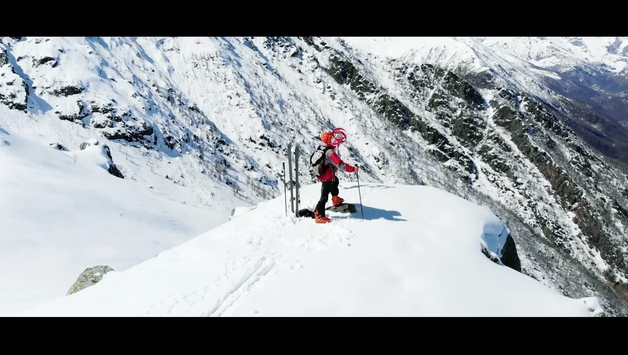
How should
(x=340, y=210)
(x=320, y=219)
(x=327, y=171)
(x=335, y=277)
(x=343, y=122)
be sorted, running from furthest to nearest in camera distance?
(x=343, y=122)
(x=340, y=210)
(x=327, y=171)
(x=320, y=219)
(x=335, y=277)

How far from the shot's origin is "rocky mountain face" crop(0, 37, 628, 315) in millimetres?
64438

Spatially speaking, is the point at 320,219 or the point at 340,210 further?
the point at 340,210

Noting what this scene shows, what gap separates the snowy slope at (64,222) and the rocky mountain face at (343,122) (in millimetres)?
26005

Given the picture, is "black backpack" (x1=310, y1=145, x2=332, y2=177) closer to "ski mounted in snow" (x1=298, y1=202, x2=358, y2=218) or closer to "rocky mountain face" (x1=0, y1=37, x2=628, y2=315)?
"ski mounted in snow" (x1=298, y1=202, x2=358, y2=218)

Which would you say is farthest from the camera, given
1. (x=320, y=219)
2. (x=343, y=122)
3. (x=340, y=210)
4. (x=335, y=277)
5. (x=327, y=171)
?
(x=343, y=122)

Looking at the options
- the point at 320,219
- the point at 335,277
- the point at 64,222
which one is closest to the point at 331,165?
the point at 320,219

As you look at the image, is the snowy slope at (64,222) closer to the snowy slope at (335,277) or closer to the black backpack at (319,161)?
the snowy slope at (335,277)

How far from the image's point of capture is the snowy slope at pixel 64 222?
1320 cm

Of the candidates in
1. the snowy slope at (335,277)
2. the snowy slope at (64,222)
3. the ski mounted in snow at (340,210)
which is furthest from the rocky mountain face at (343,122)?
the ski mounted in snow at (340,210)

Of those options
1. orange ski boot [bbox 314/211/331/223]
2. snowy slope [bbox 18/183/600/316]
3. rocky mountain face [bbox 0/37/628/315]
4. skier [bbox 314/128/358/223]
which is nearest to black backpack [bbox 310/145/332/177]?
skier [bbox 314/128/358/223]

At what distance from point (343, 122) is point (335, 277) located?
11377 centimetres

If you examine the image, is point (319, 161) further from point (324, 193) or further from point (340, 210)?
point (340, 210)

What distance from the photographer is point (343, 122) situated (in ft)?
390
